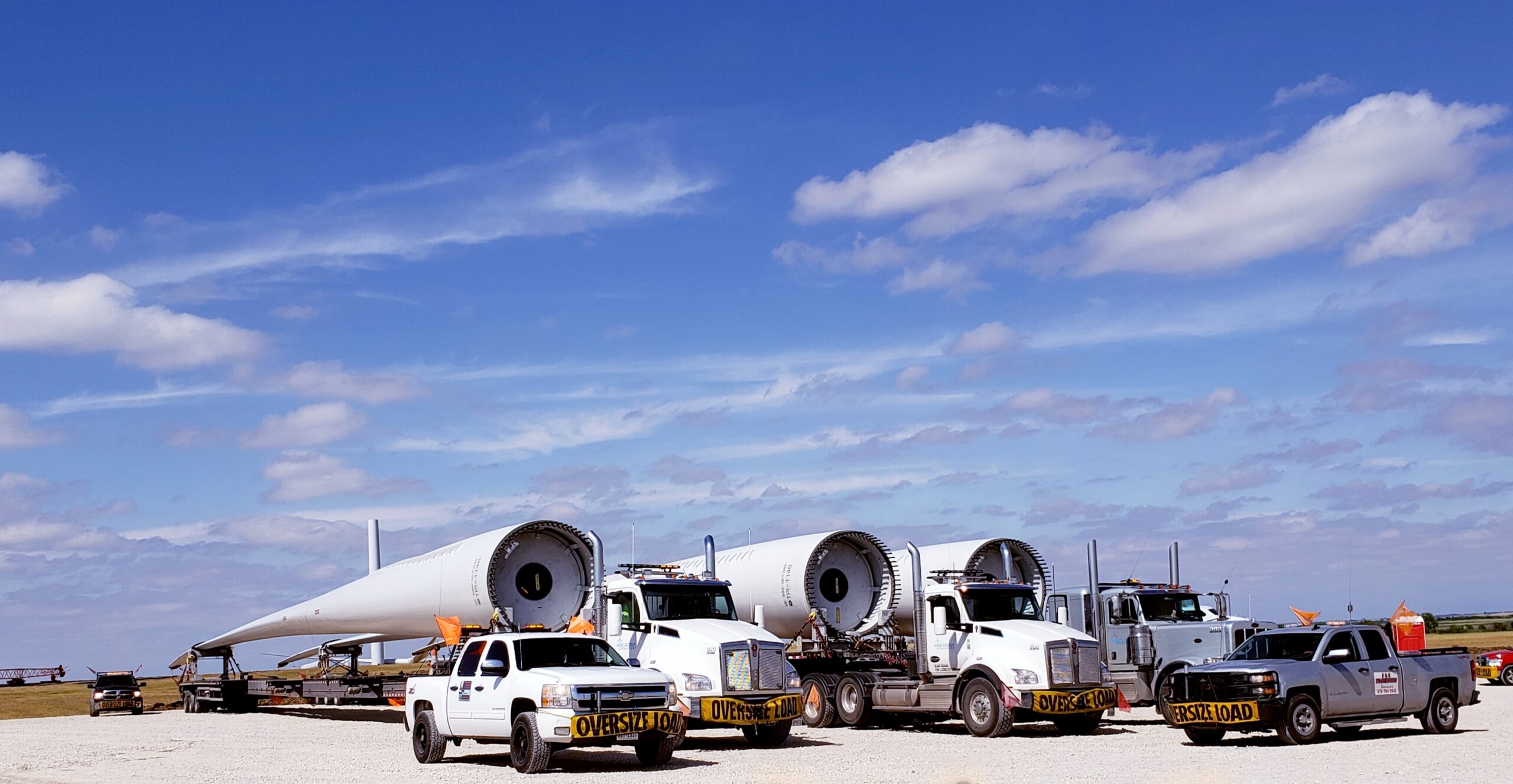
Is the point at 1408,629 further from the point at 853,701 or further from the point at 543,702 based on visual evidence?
the point at 543,702

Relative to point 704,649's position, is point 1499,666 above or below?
below

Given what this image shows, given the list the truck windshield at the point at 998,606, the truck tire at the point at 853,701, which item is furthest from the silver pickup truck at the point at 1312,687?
the truck tire at the point at 853,701

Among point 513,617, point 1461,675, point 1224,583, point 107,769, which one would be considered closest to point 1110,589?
point 1224,583

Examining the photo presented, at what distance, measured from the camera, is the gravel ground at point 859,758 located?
1672 centimetres

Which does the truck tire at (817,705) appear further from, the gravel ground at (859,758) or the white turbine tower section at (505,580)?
the white turbine tower section at (505,580)

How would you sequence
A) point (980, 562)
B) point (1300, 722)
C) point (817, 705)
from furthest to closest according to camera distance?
point (980, 562), point (817, 705), point (1300, 722)

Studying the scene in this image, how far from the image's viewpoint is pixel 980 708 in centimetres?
2316

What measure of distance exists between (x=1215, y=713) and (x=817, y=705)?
318 inches

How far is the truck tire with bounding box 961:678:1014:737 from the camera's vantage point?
897 inches

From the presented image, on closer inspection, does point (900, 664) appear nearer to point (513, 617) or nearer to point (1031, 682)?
point (1031, 682)

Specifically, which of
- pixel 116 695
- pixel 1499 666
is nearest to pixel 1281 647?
pixel 1499 666

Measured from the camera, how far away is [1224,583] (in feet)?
93.4

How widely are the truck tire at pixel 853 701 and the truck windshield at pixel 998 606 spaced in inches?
103

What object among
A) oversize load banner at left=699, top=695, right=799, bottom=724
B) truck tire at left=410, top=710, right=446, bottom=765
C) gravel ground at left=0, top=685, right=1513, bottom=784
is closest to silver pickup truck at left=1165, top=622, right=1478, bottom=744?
gravel ground at left=0, top=685, right=1513, bottom=784
